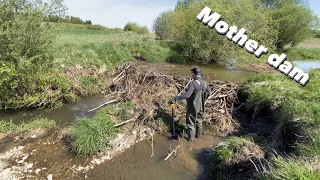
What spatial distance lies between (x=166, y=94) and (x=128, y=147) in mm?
2932

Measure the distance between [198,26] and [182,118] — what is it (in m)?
14.5

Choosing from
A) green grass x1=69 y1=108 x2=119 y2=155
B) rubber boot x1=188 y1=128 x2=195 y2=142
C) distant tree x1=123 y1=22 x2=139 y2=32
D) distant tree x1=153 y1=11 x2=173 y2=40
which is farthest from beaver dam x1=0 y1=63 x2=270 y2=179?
distant tree x1=123 y1=22 x2=139 y2=32

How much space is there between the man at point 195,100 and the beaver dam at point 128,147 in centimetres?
46

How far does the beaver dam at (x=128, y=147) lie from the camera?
497 cm

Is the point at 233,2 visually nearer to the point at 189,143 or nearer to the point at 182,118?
the point at 182,118

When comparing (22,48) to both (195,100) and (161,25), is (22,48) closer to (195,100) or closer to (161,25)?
(195,100)

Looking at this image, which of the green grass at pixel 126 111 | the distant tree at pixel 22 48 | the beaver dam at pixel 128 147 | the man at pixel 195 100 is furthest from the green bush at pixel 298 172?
the distant tree at pixel 22 48

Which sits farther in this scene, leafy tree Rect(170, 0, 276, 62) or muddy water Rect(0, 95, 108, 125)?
leafy tree Rect(170, 0, 276, 62)

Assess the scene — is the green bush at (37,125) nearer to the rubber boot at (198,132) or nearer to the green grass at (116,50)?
the rubber boot at (198,132)

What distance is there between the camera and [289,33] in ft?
103

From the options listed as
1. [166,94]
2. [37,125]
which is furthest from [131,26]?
[37,125]

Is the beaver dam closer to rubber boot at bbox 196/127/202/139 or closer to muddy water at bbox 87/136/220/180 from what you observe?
muddy water at bbox 87/136/220/180

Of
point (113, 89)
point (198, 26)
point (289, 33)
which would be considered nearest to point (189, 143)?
point (113, 89)

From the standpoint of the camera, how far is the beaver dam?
4973 mm
